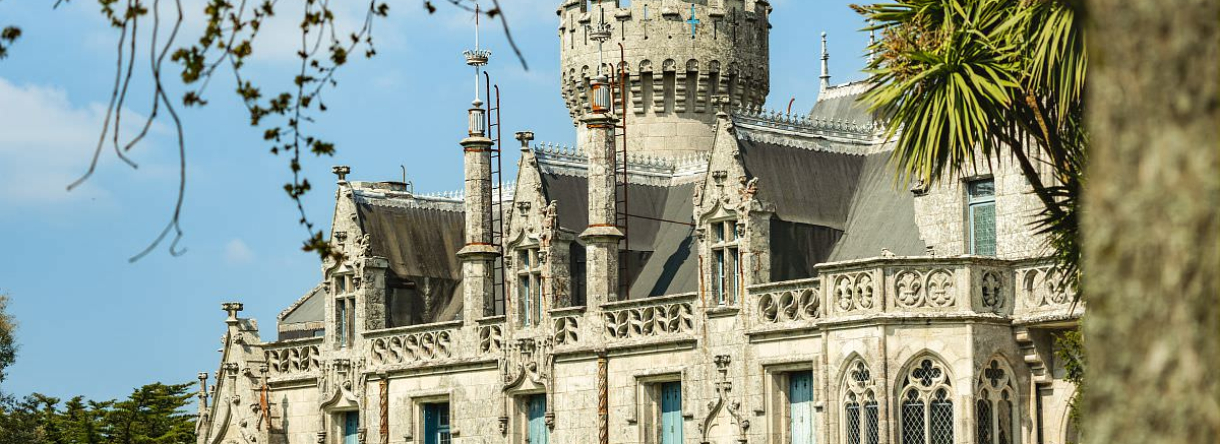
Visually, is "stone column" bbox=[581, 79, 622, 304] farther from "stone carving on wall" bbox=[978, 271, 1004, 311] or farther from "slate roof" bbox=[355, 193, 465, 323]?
"stone carving on wall" bbox=[978, 271, 1004, 311]

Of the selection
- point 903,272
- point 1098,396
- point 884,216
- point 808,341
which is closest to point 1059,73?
point 903,272

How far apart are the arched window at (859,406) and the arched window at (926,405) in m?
0.51

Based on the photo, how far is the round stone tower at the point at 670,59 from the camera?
48.4 metres

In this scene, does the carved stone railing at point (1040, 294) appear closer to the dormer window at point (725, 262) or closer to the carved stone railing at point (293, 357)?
the dormer window at point (725, 262)

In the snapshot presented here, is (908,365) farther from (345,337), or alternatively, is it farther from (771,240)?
(345,337)

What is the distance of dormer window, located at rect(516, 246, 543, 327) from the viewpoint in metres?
42.4

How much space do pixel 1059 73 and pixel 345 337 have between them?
25.7 m

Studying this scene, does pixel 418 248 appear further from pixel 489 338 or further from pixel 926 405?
pixel 926 405

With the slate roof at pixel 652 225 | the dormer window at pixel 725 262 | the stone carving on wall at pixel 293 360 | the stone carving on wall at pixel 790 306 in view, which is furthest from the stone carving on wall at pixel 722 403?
the stone carving on wall at pixel 293 360

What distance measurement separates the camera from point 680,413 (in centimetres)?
3962

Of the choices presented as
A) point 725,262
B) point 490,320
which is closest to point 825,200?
point 725,262

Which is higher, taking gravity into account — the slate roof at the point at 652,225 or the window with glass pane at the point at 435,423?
the slate roof at the point at 652,225

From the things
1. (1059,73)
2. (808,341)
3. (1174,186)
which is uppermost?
(1059,73)

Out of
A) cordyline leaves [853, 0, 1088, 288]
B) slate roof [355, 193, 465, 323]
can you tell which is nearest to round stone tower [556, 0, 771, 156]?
slate roof [355, 193, 465, 323]
